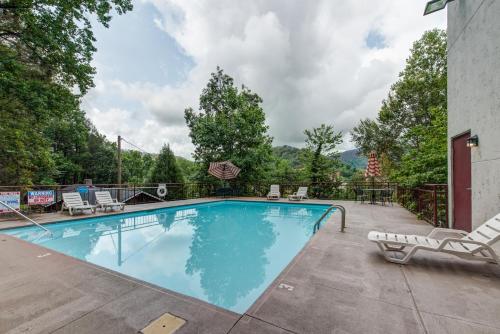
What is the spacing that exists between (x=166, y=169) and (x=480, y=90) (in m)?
16.4

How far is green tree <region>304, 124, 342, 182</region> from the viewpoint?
12953mm

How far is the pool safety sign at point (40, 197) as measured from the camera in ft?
22.2

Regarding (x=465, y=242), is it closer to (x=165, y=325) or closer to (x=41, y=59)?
(x=165, y=325)

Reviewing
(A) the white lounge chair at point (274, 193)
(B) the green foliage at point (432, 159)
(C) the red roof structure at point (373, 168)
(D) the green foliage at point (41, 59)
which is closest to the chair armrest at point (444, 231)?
(B) the green foliage at point (432, 159)

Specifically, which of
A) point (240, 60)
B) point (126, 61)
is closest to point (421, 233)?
point (240, 60)

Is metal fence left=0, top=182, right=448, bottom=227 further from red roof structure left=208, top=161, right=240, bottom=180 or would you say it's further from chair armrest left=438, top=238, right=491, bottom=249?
chair armrest left=438, top=238, right=491, bottom=249

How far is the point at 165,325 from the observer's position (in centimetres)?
169

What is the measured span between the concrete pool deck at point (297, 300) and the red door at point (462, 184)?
68.9 inches

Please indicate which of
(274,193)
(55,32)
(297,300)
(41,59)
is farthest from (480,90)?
(41,59)

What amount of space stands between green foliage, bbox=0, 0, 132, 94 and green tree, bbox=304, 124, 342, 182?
10947 millimetres

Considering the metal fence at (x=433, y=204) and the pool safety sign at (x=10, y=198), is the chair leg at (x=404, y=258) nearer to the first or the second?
the metal fence at (x=433, y=204)

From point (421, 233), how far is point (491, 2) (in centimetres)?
414

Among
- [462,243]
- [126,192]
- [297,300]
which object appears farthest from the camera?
[126,192]

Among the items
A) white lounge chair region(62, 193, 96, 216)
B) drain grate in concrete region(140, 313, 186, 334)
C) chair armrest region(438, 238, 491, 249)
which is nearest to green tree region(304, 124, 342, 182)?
chair armrest region(438, 238, 491, 249)
